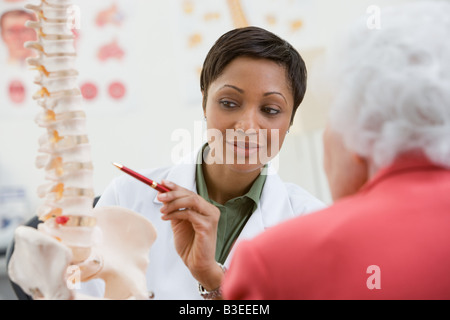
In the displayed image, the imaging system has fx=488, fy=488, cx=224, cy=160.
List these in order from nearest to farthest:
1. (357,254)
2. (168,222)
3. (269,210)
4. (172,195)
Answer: (357,254) → (172,195) → (168,222) → (269,210)

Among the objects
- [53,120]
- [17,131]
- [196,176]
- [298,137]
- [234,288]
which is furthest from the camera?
[298,137]

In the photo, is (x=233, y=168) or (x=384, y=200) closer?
(x=384, y=200)

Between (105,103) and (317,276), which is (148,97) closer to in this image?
(105,103)

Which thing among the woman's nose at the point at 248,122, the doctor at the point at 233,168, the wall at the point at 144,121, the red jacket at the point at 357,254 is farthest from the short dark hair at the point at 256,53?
the wall at the point at 144,121

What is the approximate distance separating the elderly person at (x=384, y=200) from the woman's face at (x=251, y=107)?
382 millimetres

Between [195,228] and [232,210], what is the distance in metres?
0.34

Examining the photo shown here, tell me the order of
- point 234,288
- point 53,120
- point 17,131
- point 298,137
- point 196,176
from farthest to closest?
point 298,137
point 17,131
point 196,176
point 53,120
point 234,288

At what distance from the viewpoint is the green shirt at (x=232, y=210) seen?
0.97 m

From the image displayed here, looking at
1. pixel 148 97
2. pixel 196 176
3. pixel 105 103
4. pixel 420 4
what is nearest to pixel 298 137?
pixel 148 97

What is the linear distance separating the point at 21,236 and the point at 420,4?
50 cm

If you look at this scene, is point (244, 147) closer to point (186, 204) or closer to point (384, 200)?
point (186, 204)

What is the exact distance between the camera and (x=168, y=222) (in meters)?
0.89

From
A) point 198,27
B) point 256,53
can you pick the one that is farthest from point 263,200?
point 198,27
